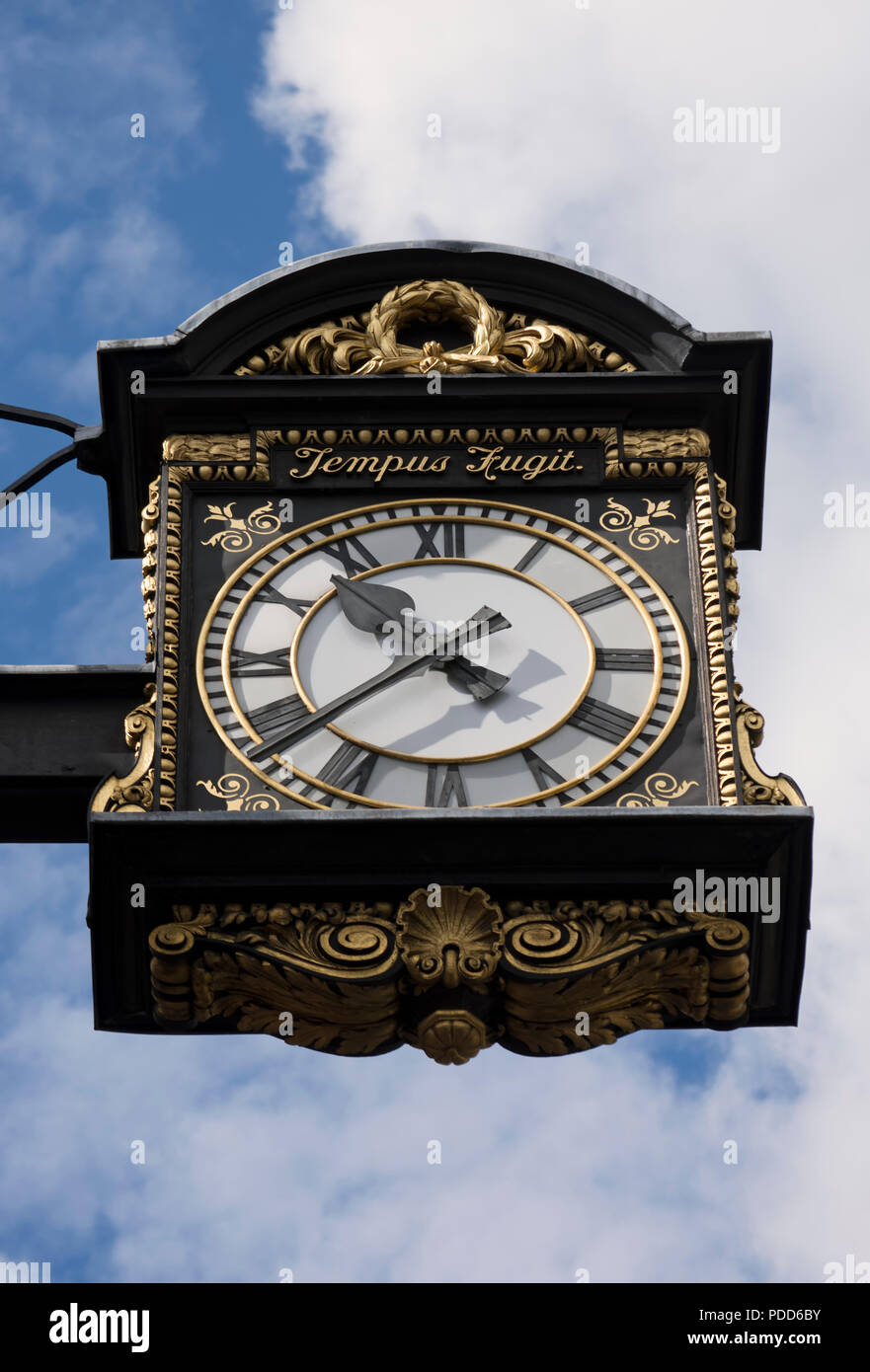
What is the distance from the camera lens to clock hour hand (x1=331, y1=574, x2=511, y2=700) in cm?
1382

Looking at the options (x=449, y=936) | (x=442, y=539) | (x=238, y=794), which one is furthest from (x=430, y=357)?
(x=449, y=936)

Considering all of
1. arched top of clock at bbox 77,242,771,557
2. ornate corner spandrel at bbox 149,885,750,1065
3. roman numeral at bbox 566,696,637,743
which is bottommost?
ornate corner spandrel at bbox 149,885,750,1065

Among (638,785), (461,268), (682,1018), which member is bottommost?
(682,1018)

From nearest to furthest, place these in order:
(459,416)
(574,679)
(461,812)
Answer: (461,812) → (574,679) → (459,416)

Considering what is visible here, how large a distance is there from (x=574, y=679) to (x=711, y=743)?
598 millimetres

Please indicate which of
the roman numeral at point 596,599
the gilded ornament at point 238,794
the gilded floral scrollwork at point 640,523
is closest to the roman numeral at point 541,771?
the roman numeral at point 596,599

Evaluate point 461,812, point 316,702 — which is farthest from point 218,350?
point 461,812

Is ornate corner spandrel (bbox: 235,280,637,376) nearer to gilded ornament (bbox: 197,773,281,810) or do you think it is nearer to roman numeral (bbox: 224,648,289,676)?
roman numeral (bbox: 224,648,289,676)

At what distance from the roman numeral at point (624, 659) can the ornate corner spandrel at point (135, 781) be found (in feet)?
5.36

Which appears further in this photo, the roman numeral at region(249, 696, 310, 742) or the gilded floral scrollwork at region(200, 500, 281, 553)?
the gilded floral scrollwork at region(200, 500, 281, 553)

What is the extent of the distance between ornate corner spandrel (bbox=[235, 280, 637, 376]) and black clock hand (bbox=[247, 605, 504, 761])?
1.33m

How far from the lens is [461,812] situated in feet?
42.5

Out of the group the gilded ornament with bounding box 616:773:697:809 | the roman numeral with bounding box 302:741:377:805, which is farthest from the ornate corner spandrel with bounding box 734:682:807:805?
the roman numeral with bounding box 302:741:377:805

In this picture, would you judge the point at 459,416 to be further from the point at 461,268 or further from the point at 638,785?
the point at 638,785
